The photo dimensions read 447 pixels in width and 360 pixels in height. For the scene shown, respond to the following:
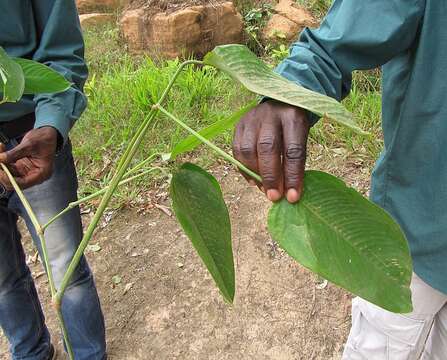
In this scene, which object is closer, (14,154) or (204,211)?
(204,211)

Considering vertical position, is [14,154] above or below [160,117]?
above

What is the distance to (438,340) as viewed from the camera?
103 centimetres

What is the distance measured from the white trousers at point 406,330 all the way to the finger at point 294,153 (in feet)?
1.74

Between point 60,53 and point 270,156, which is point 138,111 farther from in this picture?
point 270,156

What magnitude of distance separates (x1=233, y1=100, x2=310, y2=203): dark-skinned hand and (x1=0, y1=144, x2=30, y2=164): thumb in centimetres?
45

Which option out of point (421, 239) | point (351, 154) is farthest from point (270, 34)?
point (421, 239)

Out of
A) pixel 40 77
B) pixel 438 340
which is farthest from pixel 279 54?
pixel 40 77

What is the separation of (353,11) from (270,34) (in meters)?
2.75

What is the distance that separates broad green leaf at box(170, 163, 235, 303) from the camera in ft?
1.67

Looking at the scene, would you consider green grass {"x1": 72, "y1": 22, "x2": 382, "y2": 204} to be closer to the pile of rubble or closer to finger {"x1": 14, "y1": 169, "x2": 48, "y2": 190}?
the pile of rubble

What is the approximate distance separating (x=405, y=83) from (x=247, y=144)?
414mm

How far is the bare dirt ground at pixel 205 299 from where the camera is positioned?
5.58ft

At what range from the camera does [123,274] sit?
199cm

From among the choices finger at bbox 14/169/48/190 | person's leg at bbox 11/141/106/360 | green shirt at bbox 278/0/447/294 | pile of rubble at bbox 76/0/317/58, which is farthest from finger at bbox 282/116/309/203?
pile of rubble at bbox 76/0/317/58
